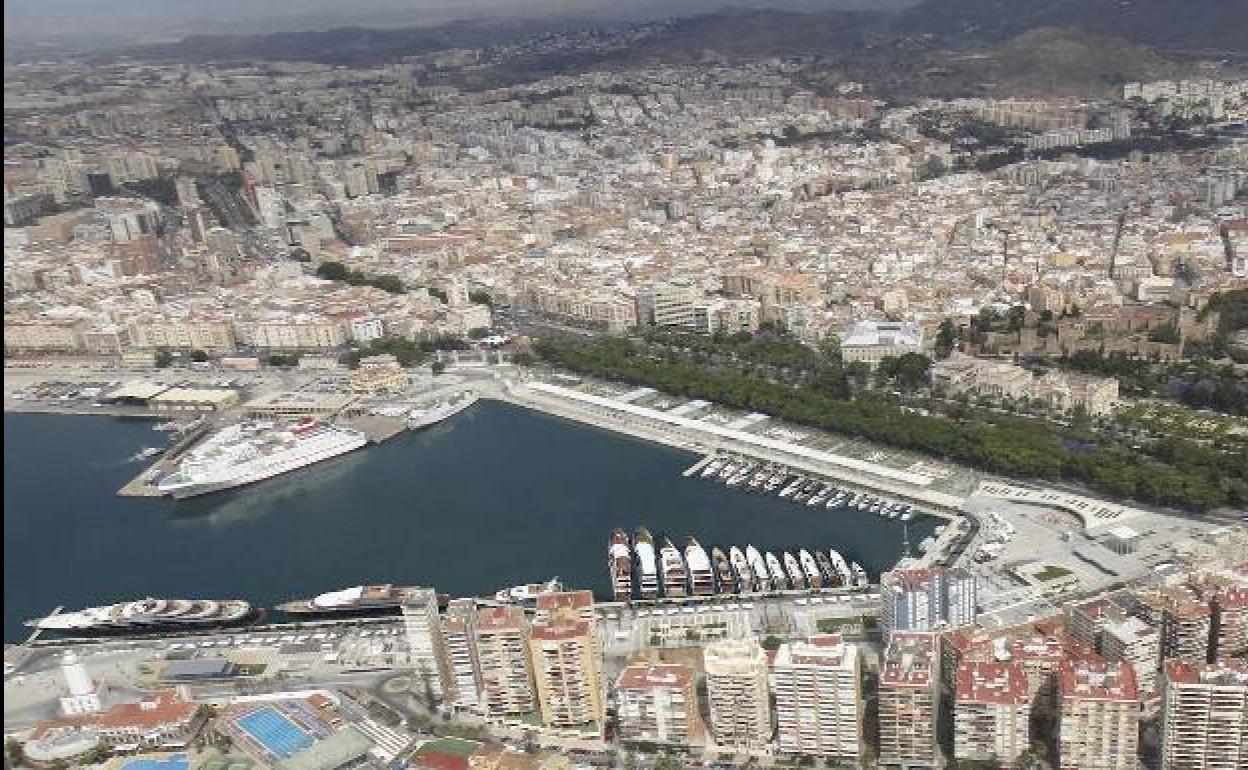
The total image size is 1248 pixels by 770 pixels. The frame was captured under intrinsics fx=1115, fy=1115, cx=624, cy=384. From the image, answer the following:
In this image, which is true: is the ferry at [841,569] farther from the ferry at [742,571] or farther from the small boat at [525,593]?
the small boat at [525,593]

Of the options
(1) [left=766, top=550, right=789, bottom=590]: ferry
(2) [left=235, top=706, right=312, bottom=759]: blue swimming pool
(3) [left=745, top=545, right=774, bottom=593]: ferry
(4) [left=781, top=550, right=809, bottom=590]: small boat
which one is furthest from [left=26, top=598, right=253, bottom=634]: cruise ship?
(4) [left=781, top=550, right=809, bottom=590]: small boat

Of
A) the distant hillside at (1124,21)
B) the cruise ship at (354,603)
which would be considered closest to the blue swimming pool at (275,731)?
the cruise ship at (354,603)

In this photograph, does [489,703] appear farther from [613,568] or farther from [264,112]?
[264,112]

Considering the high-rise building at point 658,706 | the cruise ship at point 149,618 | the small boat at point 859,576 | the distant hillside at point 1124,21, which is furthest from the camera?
the distant hillside at point 1124,21

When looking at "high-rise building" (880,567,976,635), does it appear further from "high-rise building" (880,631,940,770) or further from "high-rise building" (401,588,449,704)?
"high-rise building" (401,588,449,704)

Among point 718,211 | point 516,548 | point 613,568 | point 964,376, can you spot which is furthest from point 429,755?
point 718,211

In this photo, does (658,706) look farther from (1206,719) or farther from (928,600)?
(1206,719)

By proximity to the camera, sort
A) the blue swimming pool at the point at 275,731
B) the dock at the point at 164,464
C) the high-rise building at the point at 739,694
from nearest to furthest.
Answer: the high-rise building at the point at 739,694, the blue swimming pool at the point at 275,731, the dock at the point at 164,464
